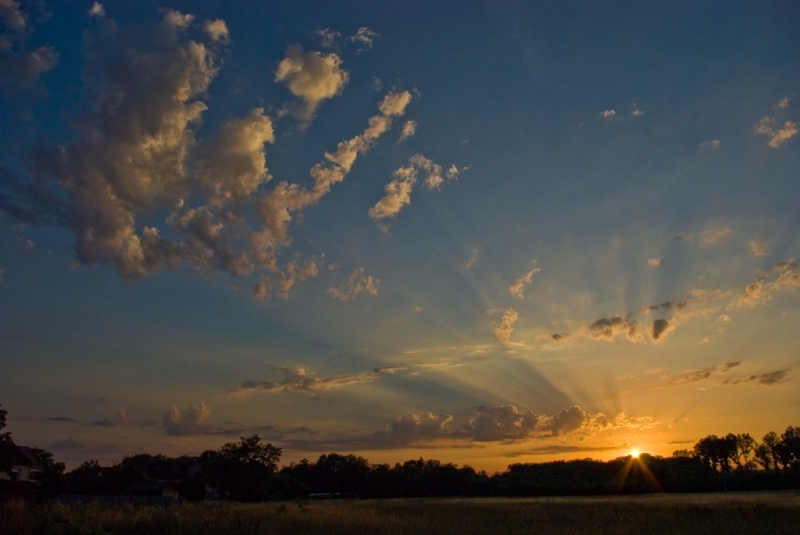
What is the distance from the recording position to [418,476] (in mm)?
113938

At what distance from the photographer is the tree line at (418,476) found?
174 feet

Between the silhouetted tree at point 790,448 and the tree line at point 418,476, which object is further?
the silhouetted tree at point 790,448

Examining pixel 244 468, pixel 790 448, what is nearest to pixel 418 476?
pixel 244 468

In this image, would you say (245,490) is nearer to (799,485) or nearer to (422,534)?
(422,534)

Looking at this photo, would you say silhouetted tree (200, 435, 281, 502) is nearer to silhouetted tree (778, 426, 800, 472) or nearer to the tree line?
the tree line

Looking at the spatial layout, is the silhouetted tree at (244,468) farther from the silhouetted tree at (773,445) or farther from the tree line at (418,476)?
the silhouetted tree at (773,445)

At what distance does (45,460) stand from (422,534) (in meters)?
74.4

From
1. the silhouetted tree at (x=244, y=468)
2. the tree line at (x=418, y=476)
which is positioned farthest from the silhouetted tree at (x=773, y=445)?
the silhouetted tree at (x=244, y=468)

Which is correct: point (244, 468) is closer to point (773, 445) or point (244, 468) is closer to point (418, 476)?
point (418, 476)

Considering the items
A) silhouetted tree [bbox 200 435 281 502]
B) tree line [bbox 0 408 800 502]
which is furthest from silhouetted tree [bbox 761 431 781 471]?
silhouetted tree [bbox 200 435 281 502]

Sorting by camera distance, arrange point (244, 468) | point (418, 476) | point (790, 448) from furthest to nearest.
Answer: point (790, 448), point (418, 476), point (244, 468)

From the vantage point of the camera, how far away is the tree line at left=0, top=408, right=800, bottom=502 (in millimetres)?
52906

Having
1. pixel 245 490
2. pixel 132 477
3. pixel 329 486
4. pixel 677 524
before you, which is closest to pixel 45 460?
pixel 132 477

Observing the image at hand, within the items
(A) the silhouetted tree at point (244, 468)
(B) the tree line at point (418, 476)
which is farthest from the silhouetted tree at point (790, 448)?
(A) the silhouetted tree at point (244, 468)
